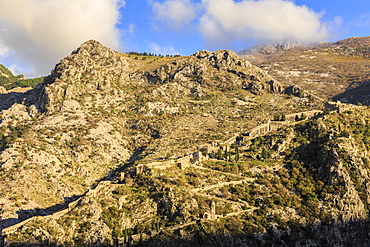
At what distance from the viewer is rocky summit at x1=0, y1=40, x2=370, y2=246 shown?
69.9 meters

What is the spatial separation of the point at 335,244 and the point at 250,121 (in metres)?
58.4

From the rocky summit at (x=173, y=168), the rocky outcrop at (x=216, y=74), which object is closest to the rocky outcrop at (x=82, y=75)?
the rocky summit at (x=173, y=168)

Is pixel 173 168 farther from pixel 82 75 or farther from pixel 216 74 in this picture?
pixel 216 74

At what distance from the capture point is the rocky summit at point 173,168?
69.9 metres

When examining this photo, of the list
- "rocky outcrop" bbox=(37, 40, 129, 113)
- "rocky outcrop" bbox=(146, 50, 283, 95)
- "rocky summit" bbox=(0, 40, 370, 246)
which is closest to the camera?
"rocky summit" bbox=(0, 40, 370, 246)

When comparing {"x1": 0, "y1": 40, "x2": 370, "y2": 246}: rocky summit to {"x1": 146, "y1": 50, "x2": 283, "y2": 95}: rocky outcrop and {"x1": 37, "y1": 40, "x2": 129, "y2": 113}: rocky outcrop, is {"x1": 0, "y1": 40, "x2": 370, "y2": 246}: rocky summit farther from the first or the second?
{"x1": 146, "y1": 50, "x2": 283, "y2": 95}: rocky outcrop

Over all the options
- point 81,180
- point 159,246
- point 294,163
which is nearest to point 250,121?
point 294,163

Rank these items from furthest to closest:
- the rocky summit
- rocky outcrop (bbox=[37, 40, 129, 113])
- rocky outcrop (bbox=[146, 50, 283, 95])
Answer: rocky outcrop (bbox=[146, 50, 283, 95]), rocky outcrop (bbox=[37, 40, 129, 113]), the rocky summit

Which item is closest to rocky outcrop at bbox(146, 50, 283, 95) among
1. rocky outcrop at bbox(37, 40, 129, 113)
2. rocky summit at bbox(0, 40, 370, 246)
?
rocky summit at bbox(0, 40, 370, 246)

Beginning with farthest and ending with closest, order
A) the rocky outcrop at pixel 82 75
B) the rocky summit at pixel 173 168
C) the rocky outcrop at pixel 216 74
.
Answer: the rocky outcrop at pixel 216 74 → the rocky outcrop at pixel 82 75 → the rocky summit at pixel 173 168

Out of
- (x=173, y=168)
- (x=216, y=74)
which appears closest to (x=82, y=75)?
(x=216, y=74)

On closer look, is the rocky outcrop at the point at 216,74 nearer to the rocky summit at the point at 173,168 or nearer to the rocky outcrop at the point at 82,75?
the rocky summit at the point at 173,168

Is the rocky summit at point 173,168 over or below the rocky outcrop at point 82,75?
below

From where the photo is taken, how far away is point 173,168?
85.9 m
